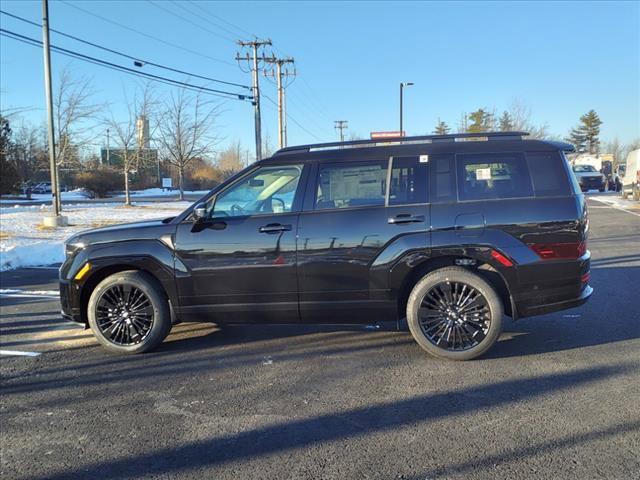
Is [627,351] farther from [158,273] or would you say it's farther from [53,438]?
[53,438]

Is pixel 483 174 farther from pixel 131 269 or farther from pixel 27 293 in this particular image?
pixel 27 293

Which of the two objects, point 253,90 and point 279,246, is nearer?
point 279,246

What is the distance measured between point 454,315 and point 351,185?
1512 millimetres

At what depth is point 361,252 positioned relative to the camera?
458 cm

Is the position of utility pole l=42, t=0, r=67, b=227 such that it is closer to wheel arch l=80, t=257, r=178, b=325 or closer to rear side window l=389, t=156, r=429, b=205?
wheel arch l=80, t=257, r=178, b=325

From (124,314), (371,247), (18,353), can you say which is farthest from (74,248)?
(371,247)

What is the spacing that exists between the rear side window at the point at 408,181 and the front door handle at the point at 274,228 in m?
0.98

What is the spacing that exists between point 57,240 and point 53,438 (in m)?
12.1

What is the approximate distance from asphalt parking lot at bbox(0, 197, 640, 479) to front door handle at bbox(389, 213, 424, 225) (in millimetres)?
1263

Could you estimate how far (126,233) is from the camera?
195 inches

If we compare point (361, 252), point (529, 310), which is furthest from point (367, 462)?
point (529, 310)

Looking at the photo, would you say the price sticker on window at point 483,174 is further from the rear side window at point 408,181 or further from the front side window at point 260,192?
the front side window at point 260,192

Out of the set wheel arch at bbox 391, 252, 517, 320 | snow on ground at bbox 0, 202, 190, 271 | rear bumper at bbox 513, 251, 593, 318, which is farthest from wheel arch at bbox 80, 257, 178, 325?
snow on ground at bbox 0, 202, 190, 271

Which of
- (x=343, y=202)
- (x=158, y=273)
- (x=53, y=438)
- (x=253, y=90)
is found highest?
(x=253, y=90)
